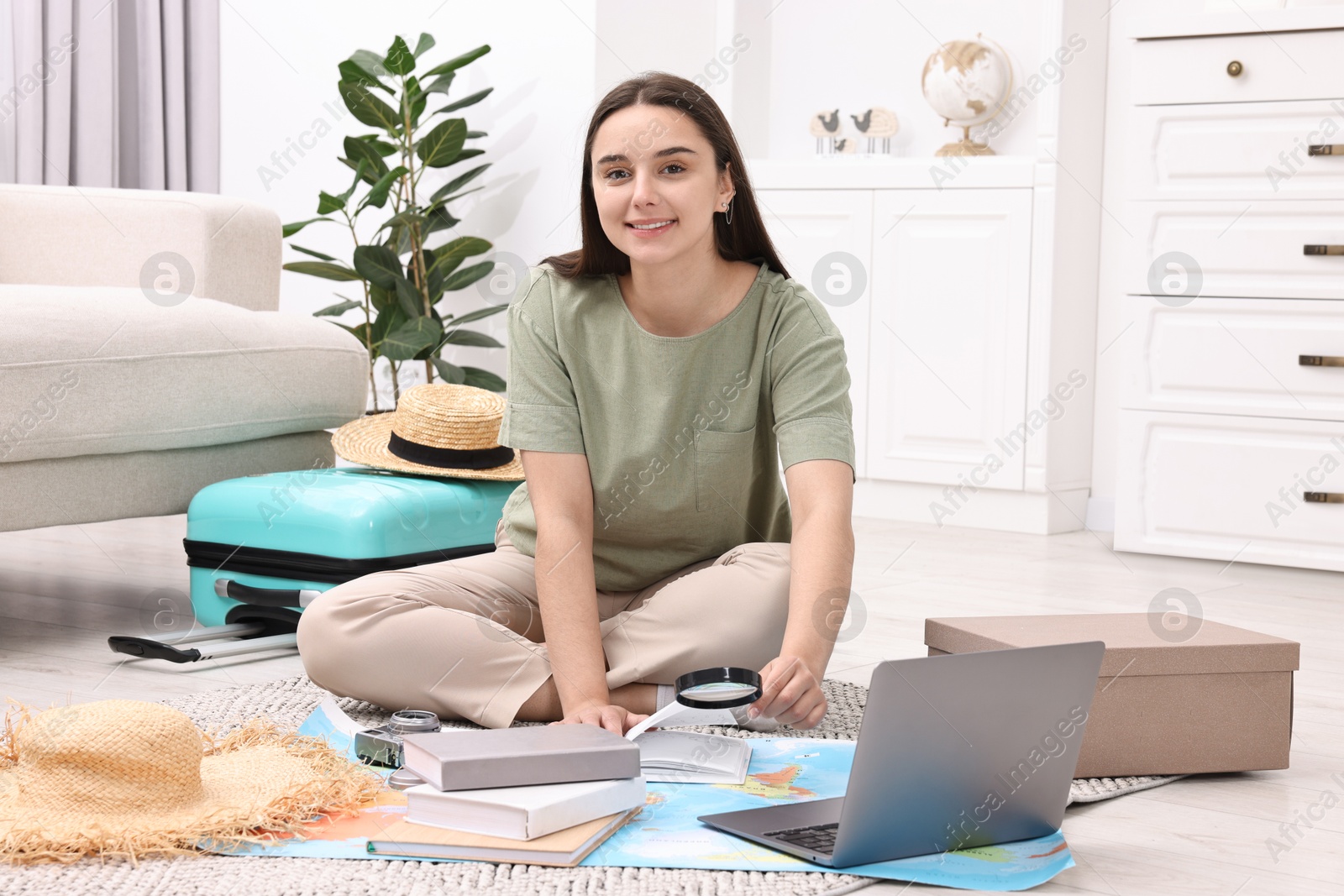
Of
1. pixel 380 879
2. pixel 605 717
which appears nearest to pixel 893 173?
pixel 605 717

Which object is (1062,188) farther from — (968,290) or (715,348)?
(715,348)

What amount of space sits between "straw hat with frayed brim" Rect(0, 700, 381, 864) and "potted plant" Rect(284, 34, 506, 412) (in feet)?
7.26

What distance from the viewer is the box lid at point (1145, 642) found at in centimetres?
134

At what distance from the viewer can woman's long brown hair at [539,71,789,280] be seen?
1.40 m

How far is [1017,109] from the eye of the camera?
11.0 ft

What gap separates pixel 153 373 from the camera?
6.34 ft

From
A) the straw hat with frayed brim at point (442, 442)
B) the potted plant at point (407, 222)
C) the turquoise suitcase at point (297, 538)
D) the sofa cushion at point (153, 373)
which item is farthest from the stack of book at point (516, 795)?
the potted plant at point (407, 222)

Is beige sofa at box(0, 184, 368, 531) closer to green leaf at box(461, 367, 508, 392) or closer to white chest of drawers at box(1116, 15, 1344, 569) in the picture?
green leaf at box(461, 367, 508, 392)

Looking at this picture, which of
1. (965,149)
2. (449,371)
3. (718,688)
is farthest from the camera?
(449,371)

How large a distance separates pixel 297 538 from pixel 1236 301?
1.87 meters

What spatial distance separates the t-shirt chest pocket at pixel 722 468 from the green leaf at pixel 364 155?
207cm

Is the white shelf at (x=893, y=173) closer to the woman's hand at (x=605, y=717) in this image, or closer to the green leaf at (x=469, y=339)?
the green leaf at (x=469, y=339)

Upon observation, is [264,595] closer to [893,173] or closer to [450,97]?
[893,173]

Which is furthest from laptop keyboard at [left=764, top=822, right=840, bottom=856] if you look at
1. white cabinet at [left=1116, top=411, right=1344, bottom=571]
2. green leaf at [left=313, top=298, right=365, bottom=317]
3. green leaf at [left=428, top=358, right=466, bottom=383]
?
green leaf at [left=313, top=298, right=365, bottom=317]
